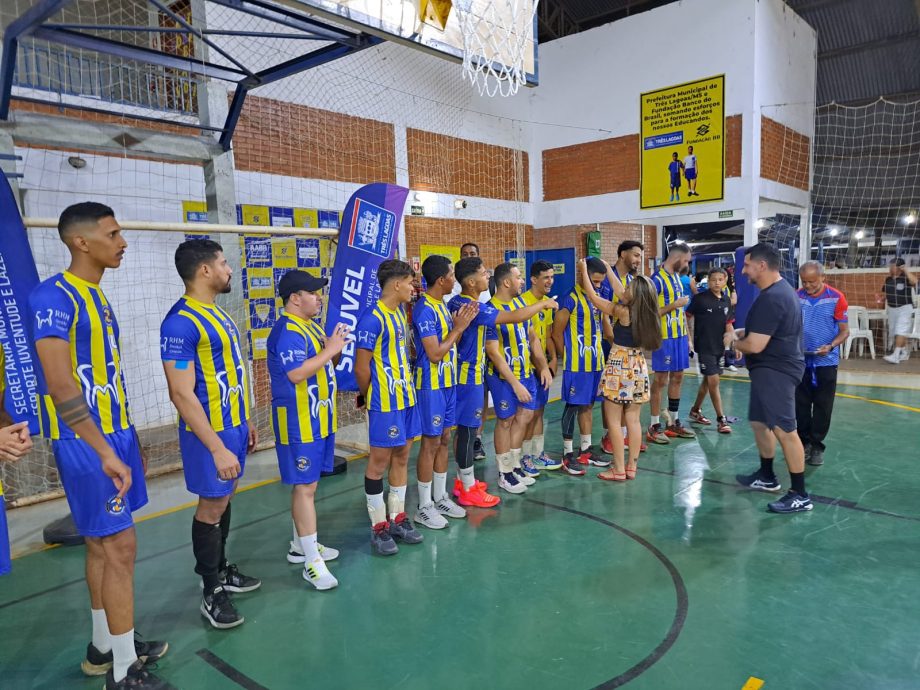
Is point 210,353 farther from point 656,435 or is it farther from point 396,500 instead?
point 656,435

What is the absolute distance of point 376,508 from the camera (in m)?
3.94

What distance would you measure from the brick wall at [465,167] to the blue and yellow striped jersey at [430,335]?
6475 millimetres

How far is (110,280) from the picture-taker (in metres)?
6.54

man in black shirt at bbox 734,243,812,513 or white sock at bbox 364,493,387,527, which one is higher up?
man in black shirt at bbox 734,243,812,513

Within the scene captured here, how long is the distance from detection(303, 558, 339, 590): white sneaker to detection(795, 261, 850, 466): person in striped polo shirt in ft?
14.8

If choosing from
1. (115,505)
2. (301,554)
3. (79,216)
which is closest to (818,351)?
(301,554)

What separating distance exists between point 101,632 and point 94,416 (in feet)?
3.66

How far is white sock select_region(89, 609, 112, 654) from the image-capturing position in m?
2.77

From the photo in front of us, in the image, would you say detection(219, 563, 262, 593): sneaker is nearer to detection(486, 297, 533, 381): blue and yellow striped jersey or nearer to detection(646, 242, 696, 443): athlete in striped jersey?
detection(486, 297, 533, 381): blue and yellow striped jersey

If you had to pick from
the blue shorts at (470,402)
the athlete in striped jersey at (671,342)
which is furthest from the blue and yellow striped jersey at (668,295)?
the blue shorts at (470,402)

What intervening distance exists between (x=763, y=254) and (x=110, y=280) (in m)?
6.49

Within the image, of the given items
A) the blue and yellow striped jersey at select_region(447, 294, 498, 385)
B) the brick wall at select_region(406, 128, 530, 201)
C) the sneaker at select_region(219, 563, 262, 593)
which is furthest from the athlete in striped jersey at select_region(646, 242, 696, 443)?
the brick wall at select_region(406, 128, 530, 201)

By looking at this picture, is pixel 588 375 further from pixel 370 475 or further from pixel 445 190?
pixel 445 190

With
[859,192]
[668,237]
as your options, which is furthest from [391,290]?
[859,192]
